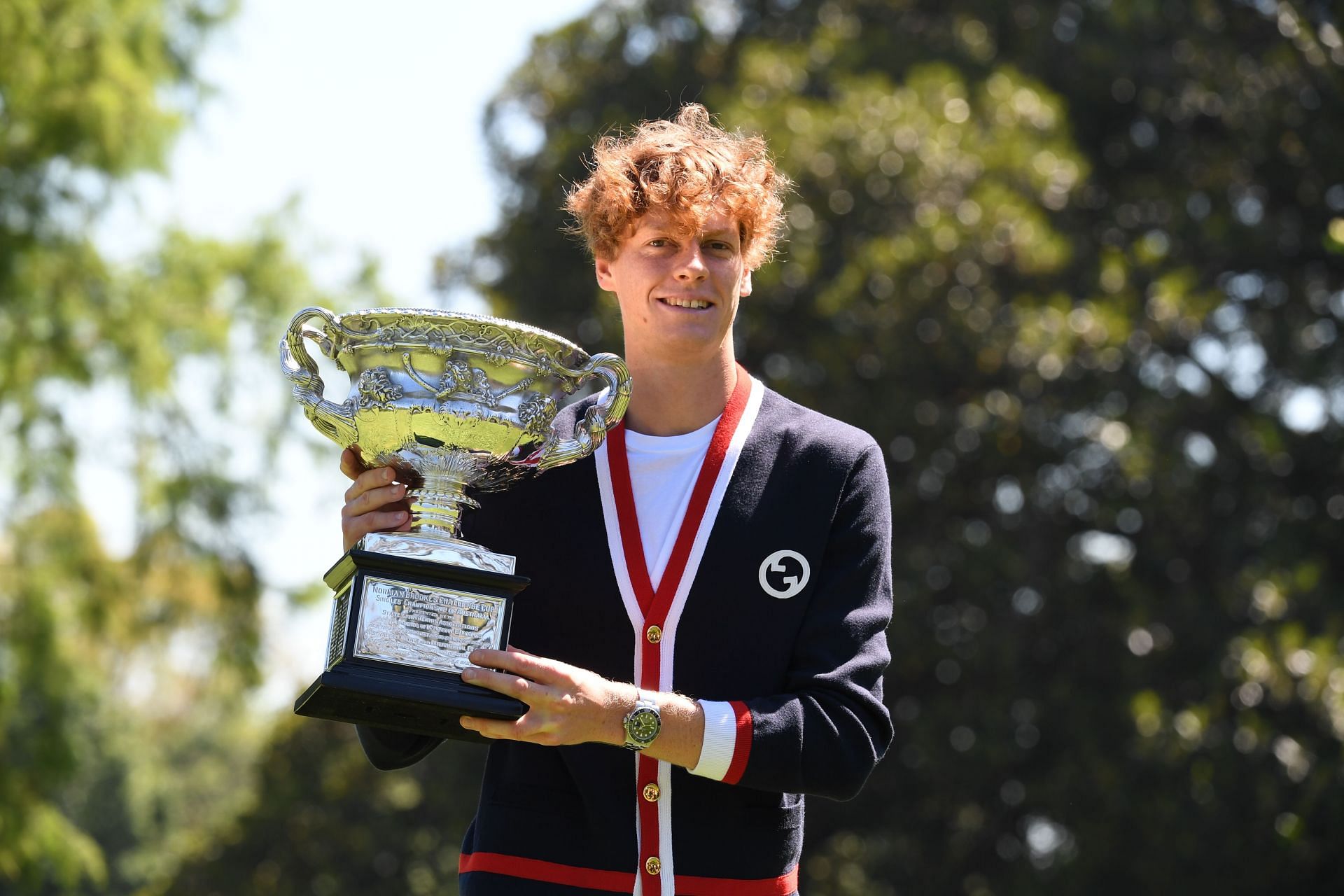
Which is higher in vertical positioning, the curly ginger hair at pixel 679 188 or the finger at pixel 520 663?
the curly ginger hair at pixel 679 188

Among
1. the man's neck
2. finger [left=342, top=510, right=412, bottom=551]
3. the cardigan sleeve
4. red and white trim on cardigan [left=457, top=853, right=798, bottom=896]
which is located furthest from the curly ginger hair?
red and white trim on cardigan [left=457, top=853, right=798, bottom=896]

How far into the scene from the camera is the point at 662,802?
2.38 m

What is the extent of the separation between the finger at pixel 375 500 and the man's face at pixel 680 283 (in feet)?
1.48

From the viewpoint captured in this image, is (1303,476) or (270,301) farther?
(270,301)

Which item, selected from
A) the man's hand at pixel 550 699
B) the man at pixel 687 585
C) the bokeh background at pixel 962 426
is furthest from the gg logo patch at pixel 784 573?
the bokeh background at pixel 962 426

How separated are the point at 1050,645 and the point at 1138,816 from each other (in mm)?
1727

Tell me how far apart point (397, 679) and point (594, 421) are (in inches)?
19.7

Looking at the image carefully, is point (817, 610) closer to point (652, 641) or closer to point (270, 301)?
point (652, 641)

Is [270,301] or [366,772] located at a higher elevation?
[270,301]

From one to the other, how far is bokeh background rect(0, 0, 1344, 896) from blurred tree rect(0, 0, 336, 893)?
27 millimetres

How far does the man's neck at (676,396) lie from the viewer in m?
2.63

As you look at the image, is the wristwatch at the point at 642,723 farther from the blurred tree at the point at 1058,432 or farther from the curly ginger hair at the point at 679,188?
the blurred tree at the point at 1058,432

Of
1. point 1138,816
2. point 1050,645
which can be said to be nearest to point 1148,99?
point 1050,645

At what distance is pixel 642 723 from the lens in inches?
86.4
